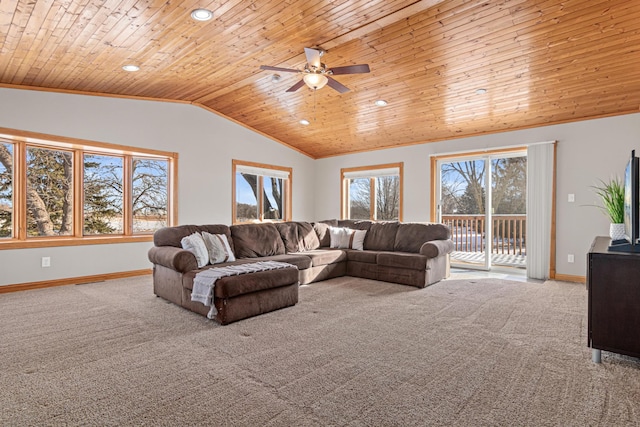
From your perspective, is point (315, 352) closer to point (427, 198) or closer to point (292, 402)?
point (292, 402)

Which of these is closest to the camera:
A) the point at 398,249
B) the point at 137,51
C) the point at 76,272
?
the point at 137,51

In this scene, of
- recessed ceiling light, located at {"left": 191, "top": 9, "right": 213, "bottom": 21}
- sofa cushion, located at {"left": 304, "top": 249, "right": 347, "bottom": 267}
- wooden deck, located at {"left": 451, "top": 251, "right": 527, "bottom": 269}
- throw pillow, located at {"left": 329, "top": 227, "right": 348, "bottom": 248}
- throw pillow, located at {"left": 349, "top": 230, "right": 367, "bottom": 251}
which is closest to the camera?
recessed ceiling light, located at {"left": 191, "top": 9, "right": 213, "bottom": 21}

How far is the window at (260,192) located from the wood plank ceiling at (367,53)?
66.4 inches

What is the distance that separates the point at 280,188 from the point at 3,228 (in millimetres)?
4735

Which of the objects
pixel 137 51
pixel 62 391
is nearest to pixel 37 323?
pixel 62 391

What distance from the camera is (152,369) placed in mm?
2354

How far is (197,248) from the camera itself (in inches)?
157

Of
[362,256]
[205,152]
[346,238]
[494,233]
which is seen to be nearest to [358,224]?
[346,238]

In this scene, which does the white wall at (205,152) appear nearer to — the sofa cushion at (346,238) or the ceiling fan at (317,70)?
the sofa cushion at (346,238)

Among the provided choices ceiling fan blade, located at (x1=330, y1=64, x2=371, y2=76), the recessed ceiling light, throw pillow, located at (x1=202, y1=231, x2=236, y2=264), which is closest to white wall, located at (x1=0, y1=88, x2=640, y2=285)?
throw pillow, located at (x1=202, y1=231, x2=236, y2=264)

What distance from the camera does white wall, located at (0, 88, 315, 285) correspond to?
4.63 m

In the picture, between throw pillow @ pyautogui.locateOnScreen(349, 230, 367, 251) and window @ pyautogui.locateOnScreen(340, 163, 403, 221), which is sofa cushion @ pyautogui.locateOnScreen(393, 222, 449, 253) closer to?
throw pillow @ pyautogui.locateOnScreen(349, 230, 367, 251)

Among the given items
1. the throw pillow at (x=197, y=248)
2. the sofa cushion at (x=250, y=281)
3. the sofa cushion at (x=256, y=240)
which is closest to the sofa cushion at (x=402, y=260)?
the sofa cushion at (x=256, y=240)

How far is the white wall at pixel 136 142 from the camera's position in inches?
182
